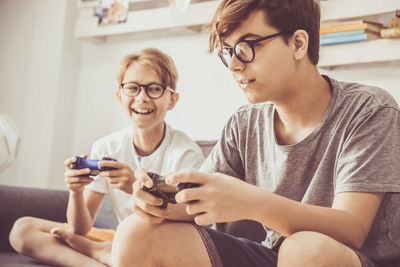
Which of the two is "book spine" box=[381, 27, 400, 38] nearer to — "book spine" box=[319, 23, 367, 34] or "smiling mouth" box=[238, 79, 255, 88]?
"book spine" box=[319, 23, 367, 34]

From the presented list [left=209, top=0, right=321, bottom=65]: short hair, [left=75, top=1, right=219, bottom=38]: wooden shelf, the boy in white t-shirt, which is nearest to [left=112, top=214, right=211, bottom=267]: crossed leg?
[left=209, top=0, right=321, bottom=65]: short hair

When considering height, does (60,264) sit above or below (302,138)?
below

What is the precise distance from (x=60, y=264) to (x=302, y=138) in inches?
42.2

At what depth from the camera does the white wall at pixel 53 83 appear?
11.1 ft

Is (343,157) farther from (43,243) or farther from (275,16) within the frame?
(43,243)

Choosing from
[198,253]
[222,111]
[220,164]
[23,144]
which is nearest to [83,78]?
[23,144]

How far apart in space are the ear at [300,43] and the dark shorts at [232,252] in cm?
50

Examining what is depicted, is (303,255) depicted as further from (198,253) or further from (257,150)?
(257,150)

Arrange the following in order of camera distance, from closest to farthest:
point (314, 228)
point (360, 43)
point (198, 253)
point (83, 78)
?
point (314, 228), point (198, 253), point (360, 43), point (83, 78)

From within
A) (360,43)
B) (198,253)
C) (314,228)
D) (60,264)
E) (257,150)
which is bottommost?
(60,264)

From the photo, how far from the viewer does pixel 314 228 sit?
1101 millimetres

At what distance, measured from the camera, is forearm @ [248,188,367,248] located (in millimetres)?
1090

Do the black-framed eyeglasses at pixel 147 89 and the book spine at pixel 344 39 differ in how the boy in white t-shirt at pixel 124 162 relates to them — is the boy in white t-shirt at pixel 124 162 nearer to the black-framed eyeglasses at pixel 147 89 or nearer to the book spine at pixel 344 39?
the black-framed eyeglasses at pixel 147 89

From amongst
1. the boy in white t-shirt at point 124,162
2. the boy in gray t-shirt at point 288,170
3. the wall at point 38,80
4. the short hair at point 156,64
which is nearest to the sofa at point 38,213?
the boy in white t-shirt at point 124,162
